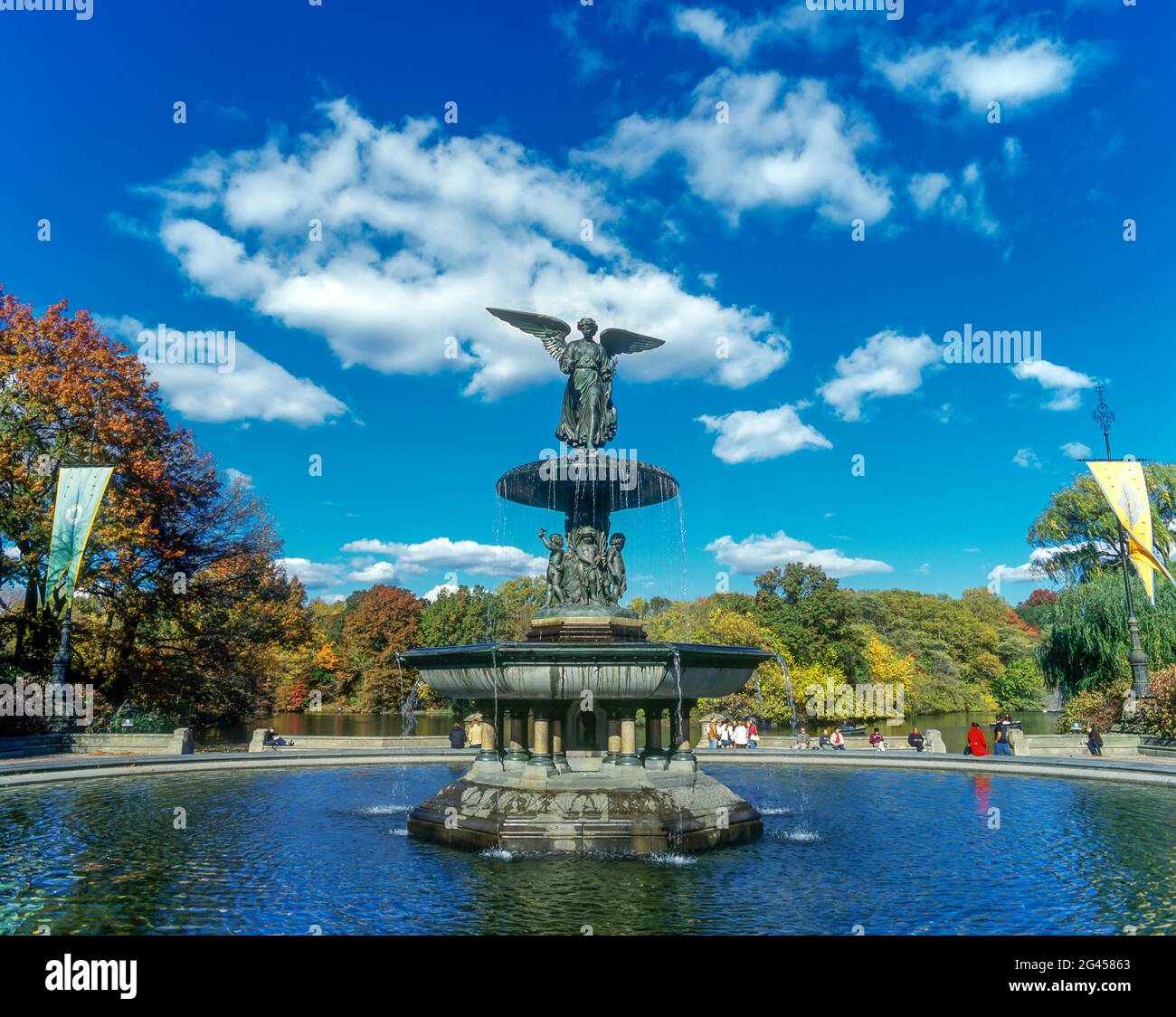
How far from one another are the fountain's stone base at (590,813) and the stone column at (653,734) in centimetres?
45

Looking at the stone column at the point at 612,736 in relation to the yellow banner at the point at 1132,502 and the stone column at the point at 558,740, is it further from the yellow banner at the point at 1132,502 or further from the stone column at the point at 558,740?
the yellow banner at the point at 1132,502

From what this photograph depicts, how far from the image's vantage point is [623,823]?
1051 centimetres

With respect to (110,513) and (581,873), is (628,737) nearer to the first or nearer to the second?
(581,873)

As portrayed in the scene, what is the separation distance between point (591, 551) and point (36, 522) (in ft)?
71.8

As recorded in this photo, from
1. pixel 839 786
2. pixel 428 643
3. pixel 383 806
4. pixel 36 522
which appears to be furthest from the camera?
pixel 428 643

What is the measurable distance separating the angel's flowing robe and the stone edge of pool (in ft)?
35.8

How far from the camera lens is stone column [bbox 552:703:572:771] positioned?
12.1m

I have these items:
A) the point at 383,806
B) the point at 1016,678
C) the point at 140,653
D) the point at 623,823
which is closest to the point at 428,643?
the point at 140,653

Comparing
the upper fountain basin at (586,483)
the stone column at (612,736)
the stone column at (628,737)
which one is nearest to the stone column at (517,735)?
the stone column at (612,736)

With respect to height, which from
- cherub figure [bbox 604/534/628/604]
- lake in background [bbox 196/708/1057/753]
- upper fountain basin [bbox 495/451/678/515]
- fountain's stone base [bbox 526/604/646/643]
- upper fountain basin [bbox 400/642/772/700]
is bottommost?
lake in background [bbox 196/708/1057/753]

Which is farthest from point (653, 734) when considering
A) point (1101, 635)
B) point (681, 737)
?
point (1101, 635)

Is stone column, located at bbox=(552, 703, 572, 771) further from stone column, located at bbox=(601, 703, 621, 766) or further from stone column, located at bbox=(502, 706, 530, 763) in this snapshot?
stone column, located at bbox=(601, 703, 621, 766)

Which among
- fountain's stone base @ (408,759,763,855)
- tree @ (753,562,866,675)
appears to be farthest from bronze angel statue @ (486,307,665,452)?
tree @ (753,562,866,675)
